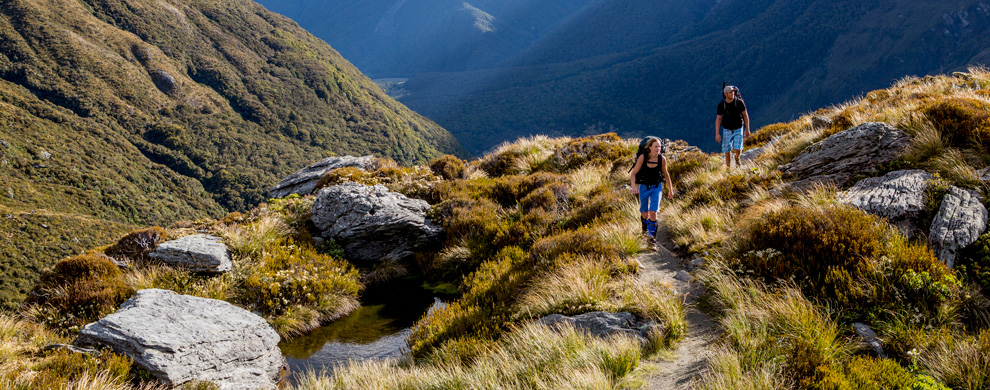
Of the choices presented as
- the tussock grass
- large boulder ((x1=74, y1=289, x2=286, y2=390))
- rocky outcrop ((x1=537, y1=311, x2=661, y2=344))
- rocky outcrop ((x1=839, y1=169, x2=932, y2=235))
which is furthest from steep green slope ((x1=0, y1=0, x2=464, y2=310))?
rocky outcrop ((x1=839, y1=169, x2=932, y2=235))

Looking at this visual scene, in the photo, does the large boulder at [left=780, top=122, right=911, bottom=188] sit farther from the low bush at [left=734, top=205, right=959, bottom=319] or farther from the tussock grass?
the tussock grass

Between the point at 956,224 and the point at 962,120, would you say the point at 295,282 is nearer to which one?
the point at 956,224

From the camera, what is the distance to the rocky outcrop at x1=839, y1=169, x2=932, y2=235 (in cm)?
626

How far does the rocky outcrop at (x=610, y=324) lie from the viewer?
5539 millimetres

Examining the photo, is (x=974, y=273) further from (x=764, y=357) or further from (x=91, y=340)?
(x=91, y=340)

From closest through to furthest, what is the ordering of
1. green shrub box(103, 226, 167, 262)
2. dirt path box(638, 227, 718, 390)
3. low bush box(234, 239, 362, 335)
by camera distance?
dirt path box(638, 227, 718, 390) < low bush box(234, 239, 362, 335) < green shrub box(103, 226, 167, 262)

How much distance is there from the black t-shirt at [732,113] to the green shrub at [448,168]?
7995 millimetres

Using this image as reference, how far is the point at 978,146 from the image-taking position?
23.7 feet

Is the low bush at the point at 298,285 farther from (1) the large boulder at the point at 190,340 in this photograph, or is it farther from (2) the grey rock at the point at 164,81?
(2) the grey rock at the point at 164,81

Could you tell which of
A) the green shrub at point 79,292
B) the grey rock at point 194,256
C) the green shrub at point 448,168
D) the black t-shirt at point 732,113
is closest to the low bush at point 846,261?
the black t-shirt at point 732,113

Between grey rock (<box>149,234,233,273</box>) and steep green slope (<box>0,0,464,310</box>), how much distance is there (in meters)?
79.7

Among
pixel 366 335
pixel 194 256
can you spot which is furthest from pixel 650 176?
pixel 194 256

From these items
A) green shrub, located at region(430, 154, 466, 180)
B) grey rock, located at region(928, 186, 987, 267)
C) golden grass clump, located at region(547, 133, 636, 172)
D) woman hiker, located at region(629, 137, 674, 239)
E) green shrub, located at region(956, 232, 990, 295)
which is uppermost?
golden grass clump, located at region(547, 133, 636, 172)

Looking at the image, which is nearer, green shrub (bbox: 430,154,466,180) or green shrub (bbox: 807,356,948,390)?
green shrub (bbox: 807,356,948,390)
